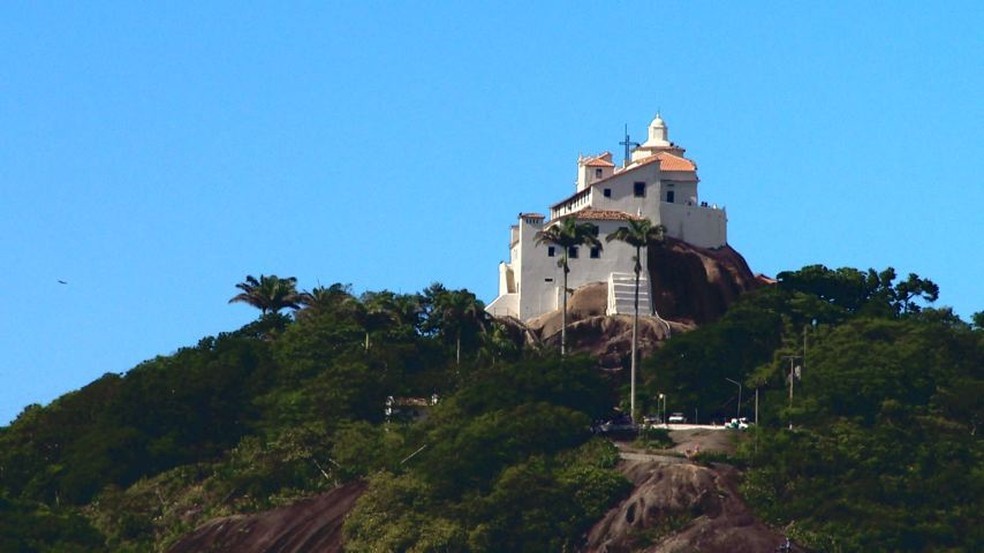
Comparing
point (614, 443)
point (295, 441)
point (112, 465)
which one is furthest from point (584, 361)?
point (112, 465)

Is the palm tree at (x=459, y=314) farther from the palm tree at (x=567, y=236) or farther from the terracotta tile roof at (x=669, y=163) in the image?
the terracotta tile roof at (x=669, y=163)

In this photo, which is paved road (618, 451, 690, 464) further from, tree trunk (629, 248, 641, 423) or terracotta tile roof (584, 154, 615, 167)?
terracotta tile roof (584, 154, 615, 167)

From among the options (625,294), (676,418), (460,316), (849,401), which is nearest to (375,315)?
(460,316)

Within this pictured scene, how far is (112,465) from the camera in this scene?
144125 mm

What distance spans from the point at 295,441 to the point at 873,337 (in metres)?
29.4

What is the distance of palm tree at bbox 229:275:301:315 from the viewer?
15812 cm

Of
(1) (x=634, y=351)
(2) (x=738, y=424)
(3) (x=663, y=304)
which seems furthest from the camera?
(3) (x=663, y=304)

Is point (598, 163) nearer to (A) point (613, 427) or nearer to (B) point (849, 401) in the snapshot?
(A) point (613, 427)

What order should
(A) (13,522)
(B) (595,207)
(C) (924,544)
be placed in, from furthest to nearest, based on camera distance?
(B) (595,207) → (A) (13,522) → (C) (924,544)

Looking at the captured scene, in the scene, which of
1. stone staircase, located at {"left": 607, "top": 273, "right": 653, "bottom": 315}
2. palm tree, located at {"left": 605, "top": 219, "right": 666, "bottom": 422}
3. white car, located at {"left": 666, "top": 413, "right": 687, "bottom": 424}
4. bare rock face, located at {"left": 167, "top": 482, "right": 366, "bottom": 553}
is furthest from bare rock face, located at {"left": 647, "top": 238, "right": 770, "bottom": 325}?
bare rock face, located at {"left": 167, "top": 482, "right": 366, "bottom": 553}

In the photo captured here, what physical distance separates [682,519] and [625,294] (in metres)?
30.4

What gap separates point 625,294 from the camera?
15612cm

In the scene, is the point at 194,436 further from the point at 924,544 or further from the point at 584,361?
the point at 924,544

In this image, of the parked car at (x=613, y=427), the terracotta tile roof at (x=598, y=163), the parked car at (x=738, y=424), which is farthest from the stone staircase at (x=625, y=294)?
the parked car at (x=613, y=427)
